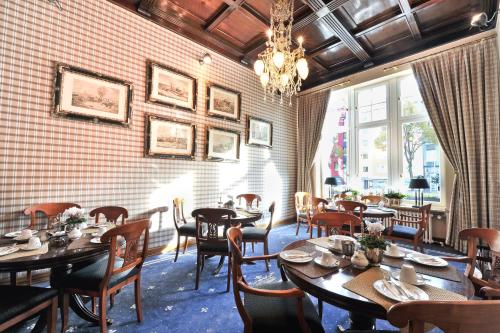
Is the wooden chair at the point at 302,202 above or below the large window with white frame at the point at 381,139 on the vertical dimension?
below

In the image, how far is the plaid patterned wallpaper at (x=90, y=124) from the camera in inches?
104

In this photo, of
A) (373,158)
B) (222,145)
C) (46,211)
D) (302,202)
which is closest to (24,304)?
(46,211)

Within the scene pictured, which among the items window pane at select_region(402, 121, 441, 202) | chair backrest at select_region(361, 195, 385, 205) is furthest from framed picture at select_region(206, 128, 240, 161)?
window pane at select_region(402, 121, 441, 202)

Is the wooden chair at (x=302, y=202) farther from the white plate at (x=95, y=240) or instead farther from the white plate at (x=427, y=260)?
the white plate at (x=95, y=240)

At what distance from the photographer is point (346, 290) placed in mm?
1183

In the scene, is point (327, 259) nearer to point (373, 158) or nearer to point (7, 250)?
point (7, 250)

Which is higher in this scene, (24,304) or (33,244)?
(33,244)

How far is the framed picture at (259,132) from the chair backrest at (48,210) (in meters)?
3.49

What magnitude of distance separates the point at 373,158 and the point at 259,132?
109 inches

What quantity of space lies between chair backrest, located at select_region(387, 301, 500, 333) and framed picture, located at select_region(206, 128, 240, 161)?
3.96m

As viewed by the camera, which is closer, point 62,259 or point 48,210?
point 62,259

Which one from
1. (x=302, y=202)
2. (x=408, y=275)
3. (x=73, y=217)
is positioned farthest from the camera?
(x=302, y=202)

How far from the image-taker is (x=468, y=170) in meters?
3.74

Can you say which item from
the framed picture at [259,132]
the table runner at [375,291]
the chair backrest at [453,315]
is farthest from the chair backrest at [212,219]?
the framed picture at [259,132]
